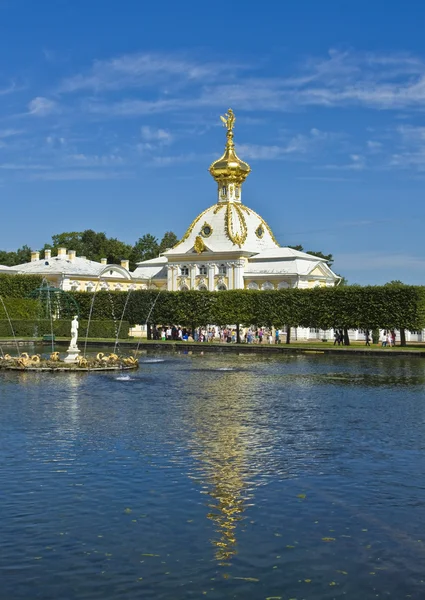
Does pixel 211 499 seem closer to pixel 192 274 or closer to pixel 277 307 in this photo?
pixel 277 307

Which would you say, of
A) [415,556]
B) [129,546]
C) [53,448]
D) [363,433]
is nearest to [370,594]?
[415,556]

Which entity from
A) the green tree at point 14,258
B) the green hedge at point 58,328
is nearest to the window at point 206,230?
the green hedge at point 58,328

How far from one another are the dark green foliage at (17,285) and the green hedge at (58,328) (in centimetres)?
1264

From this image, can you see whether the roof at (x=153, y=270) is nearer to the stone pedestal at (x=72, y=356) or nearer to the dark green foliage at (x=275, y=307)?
the dark green foliage at (x=275, y=307)

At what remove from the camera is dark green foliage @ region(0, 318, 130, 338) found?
192 feet

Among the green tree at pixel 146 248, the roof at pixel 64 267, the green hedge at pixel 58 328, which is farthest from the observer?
the green tree at pixel 146 248

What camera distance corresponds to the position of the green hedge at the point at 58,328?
58.4 meters

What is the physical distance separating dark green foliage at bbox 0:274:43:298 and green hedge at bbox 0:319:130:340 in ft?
41.5

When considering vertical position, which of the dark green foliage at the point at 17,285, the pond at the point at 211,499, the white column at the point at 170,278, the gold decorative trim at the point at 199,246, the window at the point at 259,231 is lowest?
the pond at the point at 211,499

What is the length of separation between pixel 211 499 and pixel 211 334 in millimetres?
50492

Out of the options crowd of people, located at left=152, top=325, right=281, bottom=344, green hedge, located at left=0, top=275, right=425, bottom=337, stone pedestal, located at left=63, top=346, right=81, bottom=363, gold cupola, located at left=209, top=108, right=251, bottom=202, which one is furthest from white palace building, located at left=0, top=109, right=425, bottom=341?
→ stone pedestal, located at left=63, top=346, right=81, bottom=363

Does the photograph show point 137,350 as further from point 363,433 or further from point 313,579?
point 313,579

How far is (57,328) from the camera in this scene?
5997 centimetres

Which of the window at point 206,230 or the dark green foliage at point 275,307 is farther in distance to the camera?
the window at point 206,230
